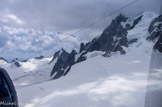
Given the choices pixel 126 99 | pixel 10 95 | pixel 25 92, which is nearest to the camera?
pixel 10 95

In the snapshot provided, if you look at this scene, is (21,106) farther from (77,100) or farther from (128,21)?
(128,21)

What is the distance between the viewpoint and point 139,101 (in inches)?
174

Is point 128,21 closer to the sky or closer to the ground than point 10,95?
closer to the sky

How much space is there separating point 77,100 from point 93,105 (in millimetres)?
671

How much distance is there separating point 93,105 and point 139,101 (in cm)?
137

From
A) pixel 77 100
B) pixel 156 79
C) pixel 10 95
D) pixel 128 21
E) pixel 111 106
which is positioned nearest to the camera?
pixel 10 95

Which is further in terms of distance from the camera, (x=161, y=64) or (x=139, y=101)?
(x=161, y=64)

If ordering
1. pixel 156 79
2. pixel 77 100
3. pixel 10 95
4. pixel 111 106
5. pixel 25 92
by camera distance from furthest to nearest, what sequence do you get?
pixel 25 92 < pixel 156 79 < pixel 77 100 < pixel 111 106 < pixel 10 95

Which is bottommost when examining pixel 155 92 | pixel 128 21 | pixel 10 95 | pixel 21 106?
pixel 21 106

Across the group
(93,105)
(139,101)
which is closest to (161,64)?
(139,101)

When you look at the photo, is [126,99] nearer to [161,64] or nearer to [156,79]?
[156,79]

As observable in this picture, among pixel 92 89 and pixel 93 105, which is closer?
pixel 93 105

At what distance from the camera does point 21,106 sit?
197 inches

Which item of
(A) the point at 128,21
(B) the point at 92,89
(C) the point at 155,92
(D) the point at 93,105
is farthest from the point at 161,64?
(A) the point at 128,21
